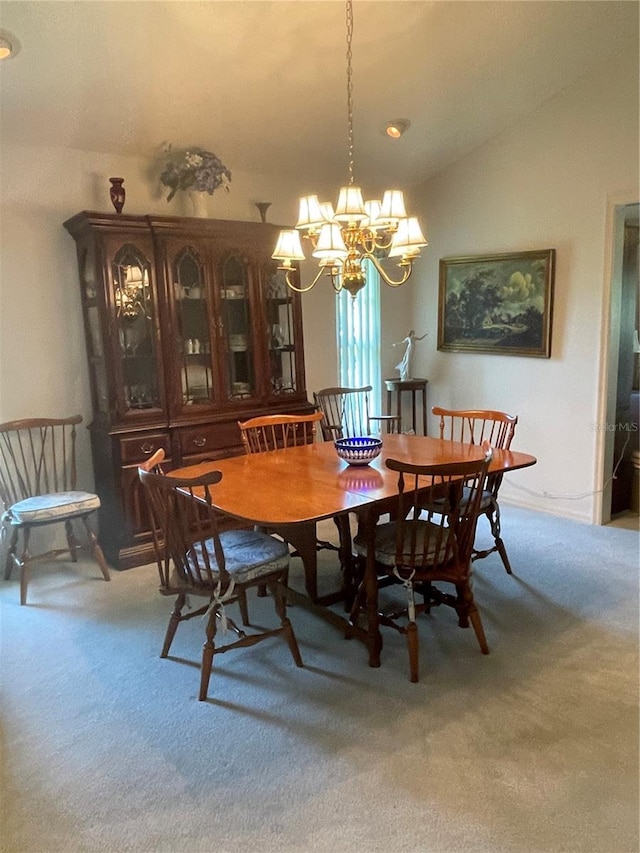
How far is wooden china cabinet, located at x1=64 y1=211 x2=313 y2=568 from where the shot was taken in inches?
143

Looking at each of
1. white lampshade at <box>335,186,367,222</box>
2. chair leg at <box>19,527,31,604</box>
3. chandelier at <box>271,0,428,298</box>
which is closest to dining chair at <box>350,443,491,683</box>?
chandelier at <box>271,0,428,298</box>

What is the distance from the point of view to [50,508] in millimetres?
3352

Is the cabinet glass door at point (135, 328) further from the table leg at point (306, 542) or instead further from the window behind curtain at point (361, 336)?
the window behind curtain at point (361, 336)

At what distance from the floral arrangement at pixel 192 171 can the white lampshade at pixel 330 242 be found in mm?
1544

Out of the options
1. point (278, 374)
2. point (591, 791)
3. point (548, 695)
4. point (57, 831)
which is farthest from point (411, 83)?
point (57, 831)

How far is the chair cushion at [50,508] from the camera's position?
10.8 feet

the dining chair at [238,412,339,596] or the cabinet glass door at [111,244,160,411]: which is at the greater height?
the cabinet glass door at [111,244,160,411]

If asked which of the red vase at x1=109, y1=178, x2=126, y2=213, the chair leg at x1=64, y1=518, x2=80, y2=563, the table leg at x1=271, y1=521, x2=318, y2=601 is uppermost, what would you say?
the red vase at x1=109, y1=178, x2=126, y2=213

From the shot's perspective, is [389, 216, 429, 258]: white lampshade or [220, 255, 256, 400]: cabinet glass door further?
[220, 255, 256, 400]: cabinet glass door

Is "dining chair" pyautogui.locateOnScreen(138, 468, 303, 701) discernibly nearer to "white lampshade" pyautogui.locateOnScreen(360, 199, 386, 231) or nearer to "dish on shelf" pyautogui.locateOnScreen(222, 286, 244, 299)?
"white lampshade" pyautogui.locateOnScreen(360, 199, 386, 231)

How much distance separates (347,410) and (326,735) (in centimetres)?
329

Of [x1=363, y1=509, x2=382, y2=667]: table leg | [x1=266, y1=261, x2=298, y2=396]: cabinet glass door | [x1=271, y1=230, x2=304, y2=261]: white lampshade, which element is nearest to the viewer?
[x1=363, y1=509, x2=382, y2=667]: table leg

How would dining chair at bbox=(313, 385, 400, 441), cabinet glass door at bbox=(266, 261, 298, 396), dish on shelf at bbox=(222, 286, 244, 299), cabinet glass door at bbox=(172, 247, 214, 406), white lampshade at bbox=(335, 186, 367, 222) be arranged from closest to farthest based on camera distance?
white lampshade at bbox=(335, 186, 367, 222), cabinet glass door at bbox=(172, 247, 214, 406), dish on shelf at bbox=(222, 286, 244, 299), cabinet glass door at bbox=(266, 261, 298, 396), dining chair at bbox=(313, 385, 400, 441)

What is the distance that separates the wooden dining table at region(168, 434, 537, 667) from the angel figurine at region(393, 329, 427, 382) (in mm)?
1812
